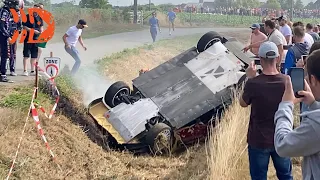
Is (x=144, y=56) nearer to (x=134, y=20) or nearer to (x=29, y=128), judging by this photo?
(x=29, y=128)

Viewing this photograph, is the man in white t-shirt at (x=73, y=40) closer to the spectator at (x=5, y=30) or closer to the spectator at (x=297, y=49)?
the spectator at (x=5, y=30)

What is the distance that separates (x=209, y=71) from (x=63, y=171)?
337 centimetres

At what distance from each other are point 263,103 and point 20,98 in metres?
4.74

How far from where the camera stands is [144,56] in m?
18.0

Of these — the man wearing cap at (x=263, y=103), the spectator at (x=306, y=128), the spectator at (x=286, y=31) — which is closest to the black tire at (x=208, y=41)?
the spectator at (x=286, y=31)

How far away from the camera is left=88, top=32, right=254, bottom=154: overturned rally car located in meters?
7.80

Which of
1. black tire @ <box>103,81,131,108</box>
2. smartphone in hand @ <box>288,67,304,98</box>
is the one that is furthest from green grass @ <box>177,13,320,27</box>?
smartphone in hand @ <box>288,67,304,98</box>

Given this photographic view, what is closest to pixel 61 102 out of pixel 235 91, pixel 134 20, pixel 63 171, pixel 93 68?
pixel 63 171

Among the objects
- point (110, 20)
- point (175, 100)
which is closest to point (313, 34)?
point (175, 100)

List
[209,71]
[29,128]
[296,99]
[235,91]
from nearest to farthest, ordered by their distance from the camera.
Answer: [296,99]
[29,128]
[235,91]
[209,71]

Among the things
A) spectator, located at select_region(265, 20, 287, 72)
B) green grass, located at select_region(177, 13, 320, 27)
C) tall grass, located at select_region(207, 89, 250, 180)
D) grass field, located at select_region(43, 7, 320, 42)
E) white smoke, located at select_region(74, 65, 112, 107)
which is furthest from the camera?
green grass, located at select_region(177, 13, 320, 27)

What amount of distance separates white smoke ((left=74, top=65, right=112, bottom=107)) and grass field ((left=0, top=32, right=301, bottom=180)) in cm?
104

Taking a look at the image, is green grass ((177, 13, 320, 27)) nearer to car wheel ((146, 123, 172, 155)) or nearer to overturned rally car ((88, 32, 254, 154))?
overturned rally car ((88, 32, 254, 154))

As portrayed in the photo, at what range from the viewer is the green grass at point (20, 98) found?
773 cm
